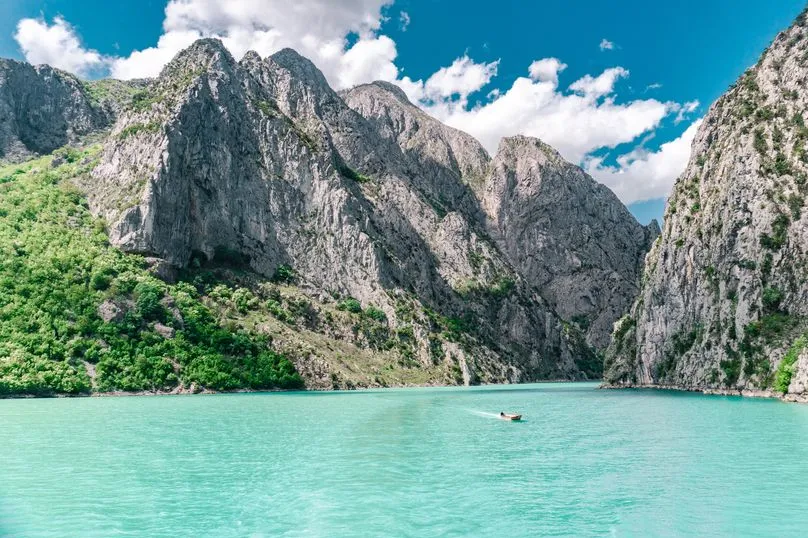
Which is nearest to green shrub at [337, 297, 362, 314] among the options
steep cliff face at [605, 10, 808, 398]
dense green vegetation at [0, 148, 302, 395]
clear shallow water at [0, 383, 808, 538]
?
dense green vegetation at [0, 148, 302, 395]

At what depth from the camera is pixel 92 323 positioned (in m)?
101

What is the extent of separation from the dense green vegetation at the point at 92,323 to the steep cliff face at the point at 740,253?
238ft

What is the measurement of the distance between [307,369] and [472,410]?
195 feet

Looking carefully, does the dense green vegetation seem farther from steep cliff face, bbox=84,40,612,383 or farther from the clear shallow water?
the clear shallow water

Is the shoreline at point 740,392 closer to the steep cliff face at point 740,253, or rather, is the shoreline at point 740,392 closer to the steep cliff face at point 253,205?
the steep cliff face at point 740,253

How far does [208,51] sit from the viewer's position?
181250mm

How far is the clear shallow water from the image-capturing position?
Result: 76.4ft

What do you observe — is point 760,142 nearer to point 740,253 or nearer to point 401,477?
point 740,253

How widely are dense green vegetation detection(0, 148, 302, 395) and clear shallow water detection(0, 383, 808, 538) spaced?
1474 inches

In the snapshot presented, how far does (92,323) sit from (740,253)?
106 meters

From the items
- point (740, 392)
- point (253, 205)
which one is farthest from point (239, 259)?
point (740, 392)

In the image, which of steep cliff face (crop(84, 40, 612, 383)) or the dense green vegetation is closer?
the dense green vegetation

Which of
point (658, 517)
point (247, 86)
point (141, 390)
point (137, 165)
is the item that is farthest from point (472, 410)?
point (247, 86)

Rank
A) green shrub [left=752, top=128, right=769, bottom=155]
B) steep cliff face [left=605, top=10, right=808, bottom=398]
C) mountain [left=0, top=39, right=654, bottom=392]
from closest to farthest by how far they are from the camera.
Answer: steep cliff face [left=605, top=10, right=808, bottom=398] < mountain [left=0, top=39, right=654, bottom=392] < green shrub [left=752, top=128, right=769, bottom=155]
